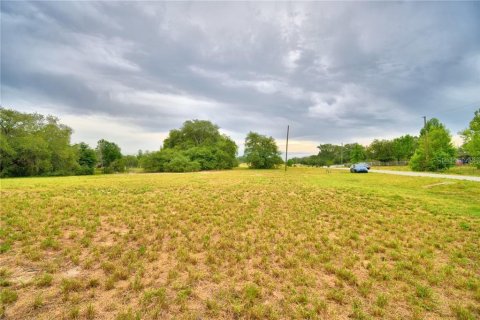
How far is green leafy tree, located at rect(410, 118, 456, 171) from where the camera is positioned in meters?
30.5

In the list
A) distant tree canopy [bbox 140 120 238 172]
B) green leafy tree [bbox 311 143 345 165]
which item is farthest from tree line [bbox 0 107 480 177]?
green leafy tree [bbox 311 143 345 165]

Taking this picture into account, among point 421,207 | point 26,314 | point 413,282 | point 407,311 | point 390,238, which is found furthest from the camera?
point 421,207

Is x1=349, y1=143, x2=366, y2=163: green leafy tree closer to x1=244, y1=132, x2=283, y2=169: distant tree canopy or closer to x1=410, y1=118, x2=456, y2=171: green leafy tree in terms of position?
x1=244, y1=132, x2=283, y2=169: distant tree canopy

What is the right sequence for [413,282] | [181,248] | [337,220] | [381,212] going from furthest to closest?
[381,212], [337,220], [181,248], [413,282]

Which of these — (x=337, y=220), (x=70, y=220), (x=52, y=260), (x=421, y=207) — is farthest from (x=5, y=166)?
(x=421, y=207)

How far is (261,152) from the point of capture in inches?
2206

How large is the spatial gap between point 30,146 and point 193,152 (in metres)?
28.7

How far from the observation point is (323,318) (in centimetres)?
292

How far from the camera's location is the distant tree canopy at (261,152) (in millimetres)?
55719

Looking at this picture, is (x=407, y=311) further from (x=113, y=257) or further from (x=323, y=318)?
(x=113, y=257)

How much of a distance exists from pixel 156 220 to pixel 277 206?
16.6 feet

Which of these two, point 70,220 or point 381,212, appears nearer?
point 70,220

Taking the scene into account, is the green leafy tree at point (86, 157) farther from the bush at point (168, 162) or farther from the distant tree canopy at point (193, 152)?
the bush at point (168, 162)

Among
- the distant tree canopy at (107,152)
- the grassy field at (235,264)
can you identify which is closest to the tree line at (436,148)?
the grassy field at (235,264)
